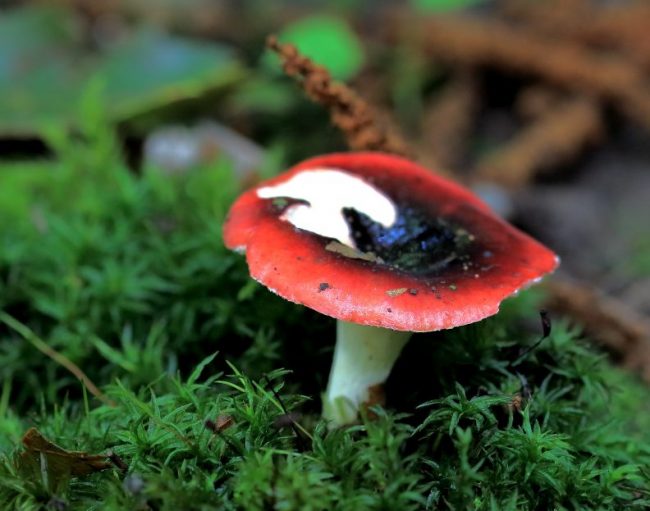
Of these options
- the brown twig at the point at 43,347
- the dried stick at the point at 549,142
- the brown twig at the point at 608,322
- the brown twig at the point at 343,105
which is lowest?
the brown twig at the point at 43,347

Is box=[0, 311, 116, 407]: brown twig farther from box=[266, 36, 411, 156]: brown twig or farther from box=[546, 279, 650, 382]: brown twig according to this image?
box=[546, 279, 650, 382]: brown twig

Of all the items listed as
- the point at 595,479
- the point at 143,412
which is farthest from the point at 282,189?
the point at 595,479

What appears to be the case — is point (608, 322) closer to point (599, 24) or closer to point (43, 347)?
point (43, 347)

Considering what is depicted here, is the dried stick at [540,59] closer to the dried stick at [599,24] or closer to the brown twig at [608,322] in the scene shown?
the dried stick at [599,24]

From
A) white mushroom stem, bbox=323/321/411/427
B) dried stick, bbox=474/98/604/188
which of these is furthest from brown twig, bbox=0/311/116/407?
dried stick, bbox=474/98/604/188

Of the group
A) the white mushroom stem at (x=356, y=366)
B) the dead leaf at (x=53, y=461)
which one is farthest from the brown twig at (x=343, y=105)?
the dead leaf at (x=53, y=461)

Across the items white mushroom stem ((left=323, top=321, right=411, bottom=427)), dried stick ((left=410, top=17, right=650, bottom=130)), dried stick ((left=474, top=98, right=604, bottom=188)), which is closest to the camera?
white mushroom stem ((left=323, top=321, right=411, bottom=427))
